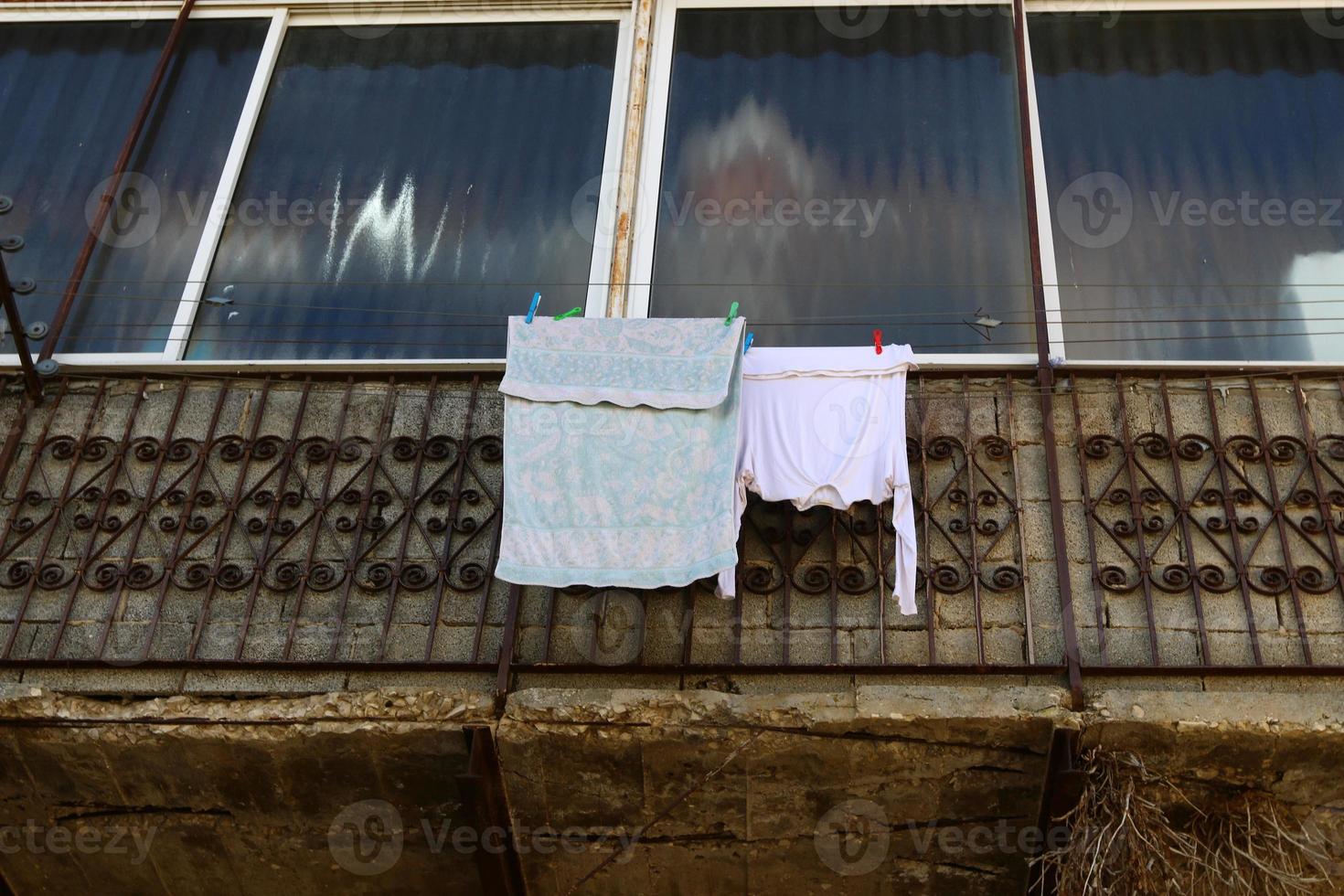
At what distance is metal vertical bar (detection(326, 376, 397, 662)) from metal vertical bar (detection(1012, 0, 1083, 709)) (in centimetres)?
272


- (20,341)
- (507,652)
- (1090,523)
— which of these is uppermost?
(20,341)

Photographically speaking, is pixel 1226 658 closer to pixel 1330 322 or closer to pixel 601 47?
pixel 1330 322

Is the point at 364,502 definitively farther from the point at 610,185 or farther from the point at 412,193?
the point at 610,185

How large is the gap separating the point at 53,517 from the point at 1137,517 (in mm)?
4334

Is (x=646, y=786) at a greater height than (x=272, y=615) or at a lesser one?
lesser

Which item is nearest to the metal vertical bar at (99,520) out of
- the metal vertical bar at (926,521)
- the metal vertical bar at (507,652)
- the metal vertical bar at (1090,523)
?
the metal vertical bar at (507,652)

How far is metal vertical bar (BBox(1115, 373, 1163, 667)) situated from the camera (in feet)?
17.7

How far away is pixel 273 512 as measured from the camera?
593cm

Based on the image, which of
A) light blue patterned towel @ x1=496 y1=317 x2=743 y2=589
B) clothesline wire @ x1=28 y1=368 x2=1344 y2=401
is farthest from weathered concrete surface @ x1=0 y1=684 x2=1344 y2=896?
clothesline wire @ x1=28 y1=368 x2=1344 y2=401

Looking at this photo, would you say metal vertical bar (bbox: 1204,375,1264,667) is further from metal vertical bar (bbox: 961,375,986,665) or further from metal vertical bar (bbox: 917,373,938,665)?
metal vertical bar (bbox: 917,373,938,665)

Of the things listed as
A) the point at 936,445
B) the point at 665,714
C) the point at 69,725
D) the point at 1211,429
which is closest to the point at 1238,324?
the point at 1211,429

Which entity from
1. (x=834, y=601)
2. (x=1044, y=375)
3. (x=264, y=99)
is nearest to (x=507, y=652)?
(x=834, y=601)

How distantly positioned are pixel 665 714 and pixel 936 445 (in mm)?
1574

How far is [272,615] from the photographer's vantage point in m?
5.73
